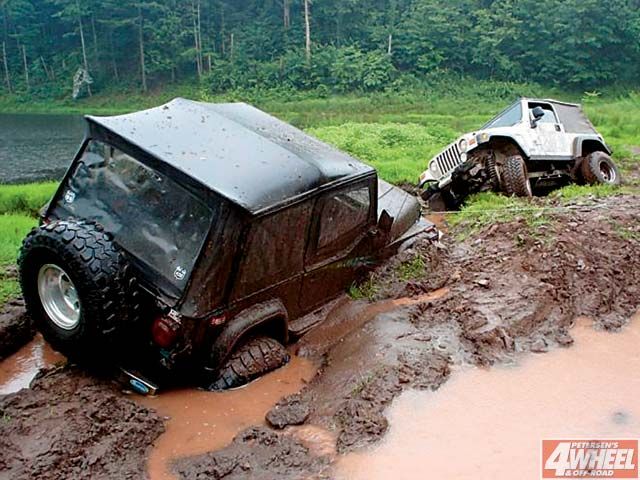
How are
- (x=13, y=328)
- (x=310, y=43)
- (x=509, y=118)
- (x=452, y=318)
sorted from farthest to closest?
(x=310, y=43) < (x=509, y=118) < (x=452, y=318) < (x=13, y=328)

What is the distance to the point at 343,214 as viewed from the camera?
17.4 ft

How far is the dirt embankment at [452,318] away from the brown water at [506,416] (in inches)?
5.9

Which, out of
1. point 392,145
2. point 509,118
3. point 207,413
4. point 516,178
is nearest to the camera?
point 207,413

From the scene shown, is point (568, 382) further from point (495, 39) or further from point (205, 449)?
point (495, 39)

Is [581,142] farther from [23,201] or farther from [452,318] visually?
[23,201]

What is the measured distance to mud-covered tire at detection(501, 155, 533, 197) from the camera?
9695mm

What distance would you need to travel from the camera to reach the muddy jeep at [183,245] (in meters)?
4.10

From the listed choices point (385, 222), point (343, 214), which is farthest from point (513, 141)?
point (343, 214)

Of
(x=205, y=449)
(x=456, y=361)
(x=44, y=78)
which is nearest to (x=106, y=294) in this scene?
(x=205, y=449)

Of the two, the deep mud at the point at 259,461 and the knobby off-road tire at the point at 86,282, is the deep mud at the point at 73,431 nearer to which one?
the knobby off-road tire at the point at 86,282

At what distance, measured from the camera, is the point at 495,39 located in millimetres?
40156

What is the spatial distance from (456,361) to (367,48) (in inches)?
1692

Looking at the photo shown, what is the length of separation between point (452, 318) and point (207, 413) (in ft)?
7.56

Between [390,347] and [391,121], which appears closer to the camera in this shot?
[390,347]
